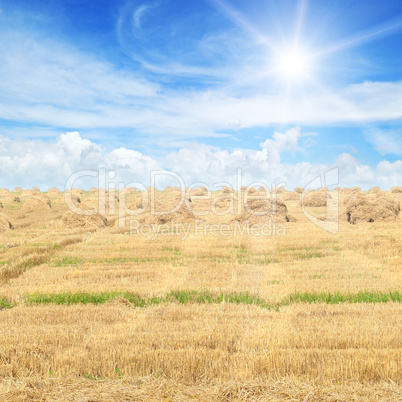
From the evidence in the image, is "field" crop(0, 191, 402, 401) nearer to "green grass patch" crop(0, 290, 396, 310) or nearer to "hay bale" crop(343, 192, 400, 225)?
"green grass patch" crop(0, 290, 396, 310)

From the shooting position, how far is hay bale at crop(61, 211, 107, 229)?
105 ft

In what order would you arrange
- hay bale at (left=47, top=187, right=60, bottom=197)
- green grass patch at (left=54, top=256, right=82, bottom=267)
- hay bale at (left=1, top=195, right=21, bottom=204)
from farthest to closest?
hay bale at (left=47, top=187, right=60, bottom=197) < hay bale at (left=1, top=195, right=21, bottom=204) < green grass patch at (left=54, top=256, right=82, bottom=267)

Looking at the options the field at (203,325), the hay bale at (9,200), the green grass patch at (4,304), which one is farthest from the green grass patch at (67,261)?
the hay bale at (9,200)

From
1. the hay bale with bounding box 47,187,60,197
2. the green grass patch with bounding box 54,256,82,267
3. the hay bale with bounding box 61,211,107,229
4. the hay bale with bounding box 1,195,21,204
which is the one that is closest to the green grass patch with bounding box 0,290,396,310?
the green grass patch with bounding box 54,256,82,267

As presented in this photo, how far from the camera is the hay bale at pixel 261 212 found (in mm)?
31156

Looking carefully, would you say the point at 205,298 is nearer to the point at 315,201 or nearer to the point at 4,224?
the point at 4,224

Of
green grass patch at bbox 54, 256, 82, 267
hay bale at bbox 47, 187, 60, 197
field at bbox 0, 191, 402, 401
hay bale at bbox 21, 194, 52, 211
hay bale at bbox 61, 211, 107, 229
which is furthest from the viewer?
hay bale at bbox 47, 187, 60, 197

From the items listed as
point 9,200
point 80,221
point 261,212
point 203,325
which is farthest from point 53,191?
point 203,325

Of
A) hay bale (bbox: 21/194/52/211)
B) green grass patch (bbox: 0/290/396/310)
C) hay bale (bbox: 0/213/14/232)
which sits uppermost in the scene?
hay bale (bbox: 21/194/52/211)

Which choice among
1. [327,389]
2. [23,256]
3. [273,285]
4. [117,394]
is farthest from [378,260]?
[23,256]

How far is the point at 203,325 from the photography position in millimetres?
9055

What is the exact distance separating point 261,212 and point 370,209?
8.75 m

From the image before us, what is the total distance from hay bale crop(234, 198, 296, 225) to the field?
Result: 477 inches

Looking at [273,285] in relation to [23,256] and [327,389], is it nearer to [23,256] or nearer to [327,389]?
[327,389]
